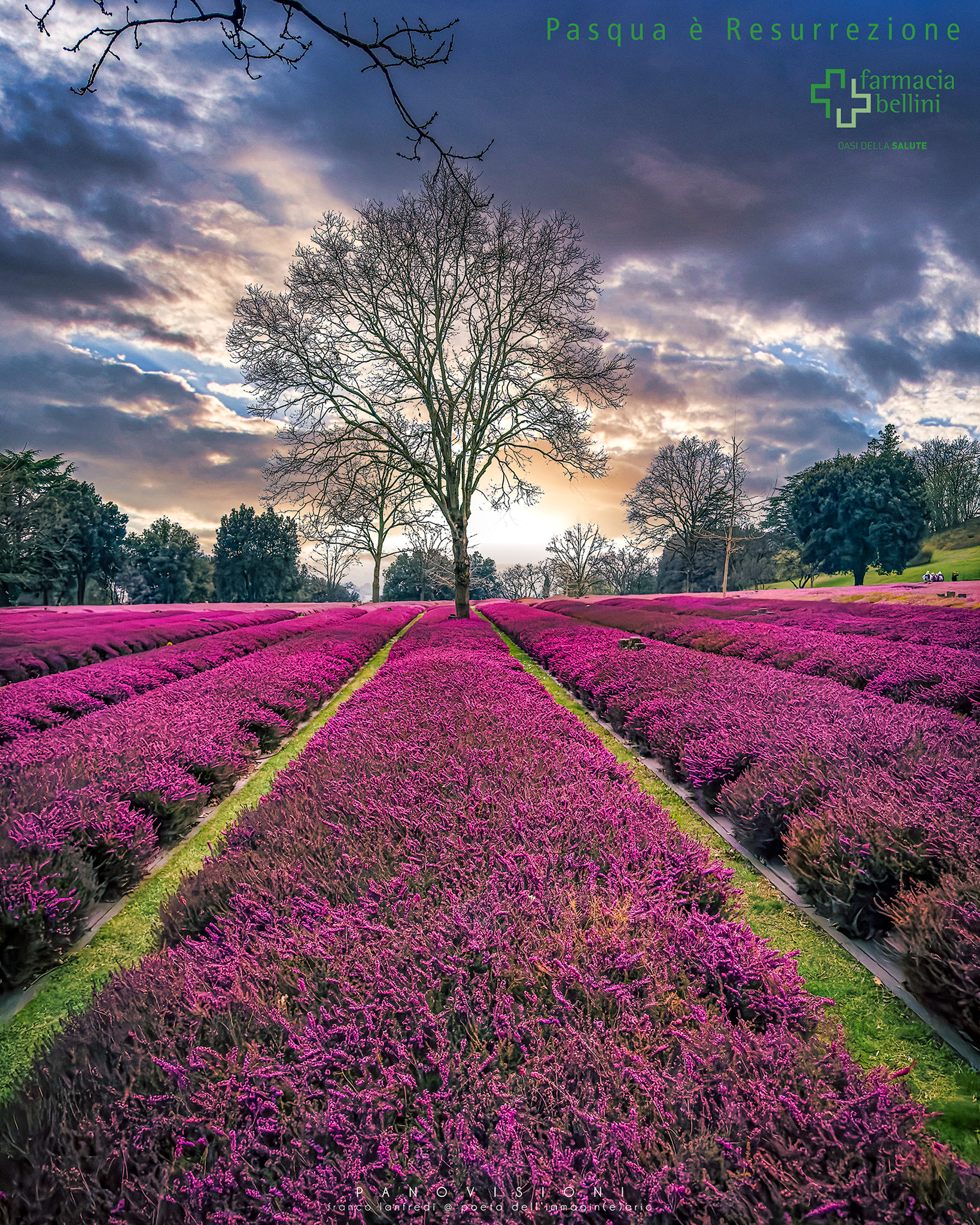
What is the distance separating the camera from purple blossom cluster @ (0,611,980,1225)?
107cm

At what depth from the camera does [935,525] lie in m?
52.2

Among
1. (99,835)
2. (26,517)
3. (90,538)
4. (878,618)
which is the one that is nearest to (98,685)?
(99,835)

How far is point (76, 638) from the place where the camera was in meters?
12.6

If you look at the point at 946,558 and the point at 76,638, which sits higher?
the point at 946,558

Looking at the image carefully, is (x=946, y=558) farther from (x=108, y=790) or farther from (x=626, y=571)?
(x=108, y=790)

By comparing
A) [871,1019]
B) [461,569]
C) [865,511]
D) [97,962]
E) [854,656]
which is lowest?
[97,962]

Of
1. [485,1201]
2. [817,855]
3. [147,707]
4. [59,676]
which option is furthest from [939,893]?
[59,676]

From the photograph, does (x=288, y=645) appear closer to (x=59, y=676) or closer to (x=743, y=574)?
(x=59, y=676)

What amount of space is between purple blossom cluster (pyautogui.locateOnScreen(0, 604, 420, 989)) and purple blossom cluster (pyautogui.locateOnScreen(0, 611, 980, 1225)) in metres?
1.19

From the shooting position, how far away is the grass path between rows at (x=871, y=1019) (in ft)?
5.78

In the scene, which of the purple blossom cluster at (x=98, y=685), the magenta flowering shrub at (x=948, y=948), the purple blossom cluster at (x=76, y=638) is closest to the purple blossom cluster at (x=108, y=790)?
the purple blossom cluster at (x=98, y=685)

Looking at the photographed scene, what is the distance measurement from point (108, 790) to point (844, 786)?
16.1 feet

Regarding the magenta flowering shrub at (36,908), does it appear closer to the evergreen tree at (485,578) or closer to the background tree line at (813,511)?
the background tree line at (813,511)

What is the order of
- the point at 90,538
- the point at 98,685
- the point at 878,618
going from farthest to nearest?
the point at 90,538
the point at 878,618
the point at 98,685
